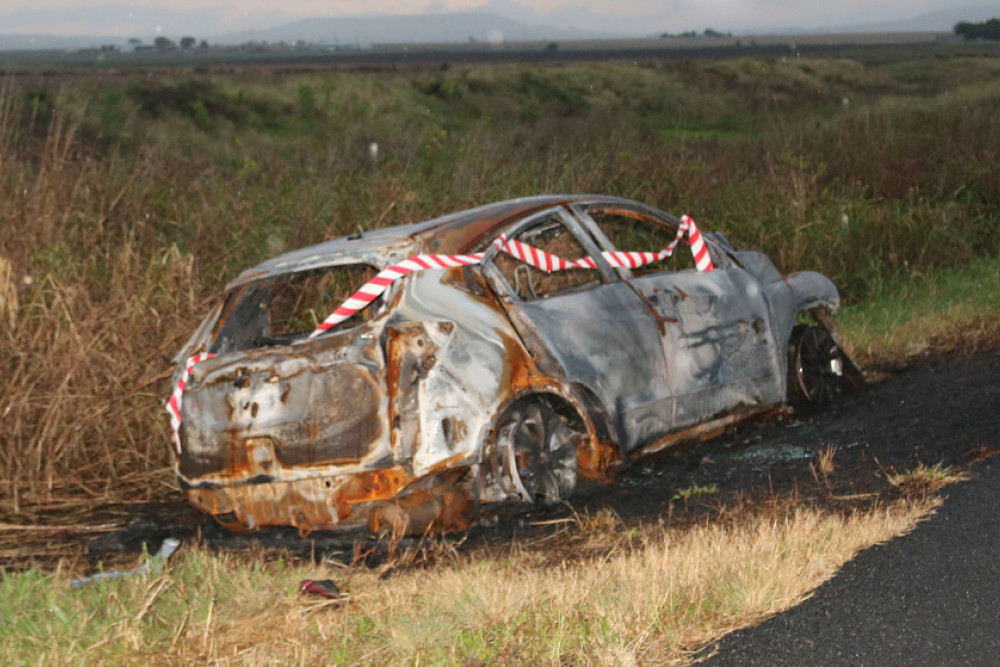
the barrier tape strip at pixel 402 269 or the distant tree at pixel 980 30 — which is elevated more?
the distant tree at pixel 980 30

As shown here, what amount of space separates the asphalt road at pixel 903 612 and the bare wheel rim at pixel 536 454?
171cm

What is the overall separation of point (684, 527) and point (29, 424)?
168 inches

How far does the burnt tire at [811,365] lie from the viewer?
8352mm

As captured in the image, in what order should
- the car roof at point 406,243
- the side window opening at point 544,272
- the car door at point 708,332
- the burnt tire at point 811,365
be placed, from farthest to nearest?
the burnt tire at point 811,365
the side window opening at point 544,272
the car door at point 708,332
the car roof at point 406,243

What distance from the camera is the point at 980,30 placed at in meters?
135

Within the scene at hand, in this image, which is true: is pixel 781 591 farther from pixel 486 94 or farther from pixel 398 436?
pixel 486 94

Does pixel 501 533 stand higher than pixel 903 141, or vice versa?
pixel 903 141

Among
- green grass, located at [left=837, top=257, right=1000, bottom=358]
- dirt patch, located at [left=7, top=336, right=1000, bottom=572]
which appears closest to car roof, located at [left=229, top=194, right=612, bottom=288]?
dirt patch, located at [left=7, top=336, right=1000, bottom=572]

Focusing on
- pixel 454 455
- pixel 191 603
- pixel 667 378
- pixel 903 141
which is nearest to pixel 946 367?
pixel 667 378

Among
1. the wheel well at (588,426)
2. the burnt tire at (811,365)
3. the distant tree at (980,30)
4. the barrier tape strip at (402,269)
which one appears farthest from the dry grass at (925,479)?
the distant tree at (980,30)

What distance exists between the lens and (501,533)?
607 centimetres

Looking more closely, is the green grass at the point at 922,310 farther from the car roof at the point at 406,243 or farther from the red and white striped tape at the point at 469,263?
the car roof at the point at 406,243

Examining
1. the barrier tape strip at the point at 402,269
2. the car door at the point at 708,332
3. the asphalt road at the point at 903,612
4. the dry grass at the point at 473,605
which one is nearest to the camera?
the asphalt road at the point at 903,612

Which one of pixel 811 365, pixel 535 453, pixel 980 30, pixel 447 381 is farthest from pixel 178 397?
pixel 980 30
